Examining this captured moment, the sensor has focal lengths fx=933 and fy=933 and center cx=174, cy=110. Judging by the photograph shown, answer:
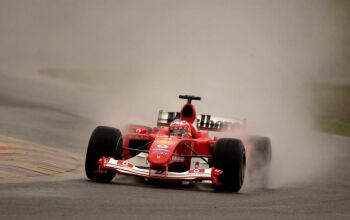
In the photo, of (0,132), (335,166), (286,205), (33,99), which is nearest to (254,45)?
(33,99)

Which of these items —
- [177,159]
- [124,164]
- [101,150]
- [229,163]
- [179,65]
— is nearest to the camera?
[229,163]

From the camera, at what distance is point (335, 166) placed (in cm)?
2133

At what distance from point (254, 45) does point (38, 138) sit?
44.9 ft

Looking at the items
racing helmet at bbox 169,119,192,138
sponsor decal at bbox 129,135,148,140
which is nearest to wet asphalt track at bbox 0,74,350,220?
sponsor decal at bbox 129,135,148,140

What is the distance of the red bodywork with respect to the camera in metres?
14.5

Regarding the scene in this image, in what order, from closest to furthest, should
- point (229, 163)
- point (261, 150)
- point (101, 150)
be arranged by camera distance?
point (229, 163), point (101, 150), point (261, 150)

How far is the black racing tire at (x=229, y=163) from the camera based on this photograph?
14570mm

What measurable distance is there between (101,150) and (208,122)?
A: 142 inches

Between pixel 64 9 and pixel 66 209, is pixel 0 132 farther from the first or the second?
pixel 64 9

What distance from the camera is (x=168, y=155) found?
14609mm

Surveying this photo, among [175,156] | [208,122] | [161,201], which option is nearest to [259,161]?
[208,122]

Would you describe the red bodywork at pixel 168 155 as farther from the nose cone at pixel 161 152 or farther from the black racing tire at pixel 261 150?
the black racing tire at pixel 261 150

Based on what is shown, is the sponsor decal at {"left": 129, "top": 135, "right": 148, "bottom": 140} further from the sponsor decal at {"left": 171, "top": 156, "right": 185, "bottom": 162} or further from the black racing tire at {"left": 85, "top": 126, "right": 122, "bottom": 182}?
the black racing tire at {"left": 85, "top": 126, "right": 122, "bottom": 182}

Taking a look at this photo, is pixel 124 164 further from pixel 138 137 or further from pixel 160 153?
pixel 138 137
